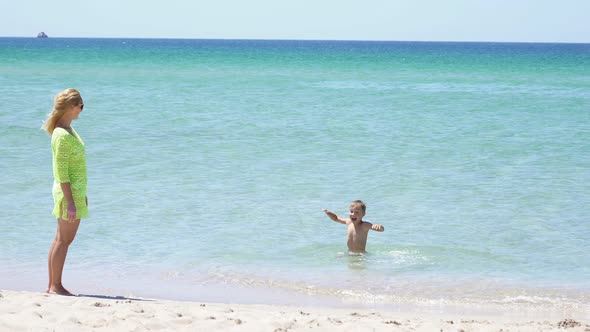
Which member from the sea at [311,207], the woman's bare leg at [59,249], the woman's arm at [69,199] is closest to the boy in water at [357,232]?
the sea at [311,207]

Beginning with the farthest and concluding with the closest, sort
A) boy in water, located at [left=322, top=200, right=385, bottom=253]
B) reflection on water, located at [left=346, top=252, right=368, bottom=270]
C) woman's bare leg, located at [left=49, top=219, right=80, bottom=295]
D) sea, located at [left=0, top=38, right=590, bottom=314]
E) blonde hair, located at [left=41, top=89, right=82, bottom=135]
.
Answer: boy in water, located at [left=322, top=200, right=385, bottom=253] < reflection on water, located at [left=346, top=252, right=368, bottom=270] < sea, located at [left=0, top=38, right=590, bottom=314] < woman's bare leg, located at [left=49, top=219, right=80, bottom=295] < blonde hair, located at [left=41, top=89, right=82, bottom=135]

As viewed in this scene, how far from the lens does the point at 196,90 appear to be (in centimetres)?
2619

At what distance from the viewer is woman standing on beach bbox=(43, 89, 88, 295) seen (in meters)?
5.30

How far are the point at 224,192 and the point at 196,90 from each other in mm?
16495

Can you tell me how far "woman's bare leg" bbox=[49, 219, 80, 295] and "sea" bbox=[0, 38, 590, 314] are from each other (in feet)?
1.97

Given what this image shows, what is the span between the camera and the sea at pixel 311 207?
22.0 feet

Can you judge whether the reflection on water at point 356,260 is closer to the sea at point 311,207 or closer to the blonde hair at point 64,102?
the sea at point 311,207

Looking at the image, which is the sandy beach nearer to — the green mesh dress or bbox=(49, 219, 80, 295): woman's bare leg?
bbox=(49, 219, 80, 295): woman's bare leg

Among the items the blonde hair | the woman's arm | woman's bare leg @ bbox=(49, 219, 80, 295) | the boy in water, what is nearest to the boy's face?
the boy in water

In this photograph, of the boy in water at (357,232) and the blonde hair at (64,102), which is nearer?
the blonde hair at (64,102)

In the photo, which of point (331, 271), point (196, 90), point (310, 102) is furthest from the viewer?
point (196, 90)

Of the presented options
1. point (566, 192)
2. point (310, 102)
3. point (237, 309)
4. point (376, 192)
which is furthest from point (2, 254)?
point (310, 102)

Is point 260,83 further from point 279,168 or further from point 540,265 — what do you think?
point 540,265

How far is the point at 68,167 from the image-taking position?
5.36 m
